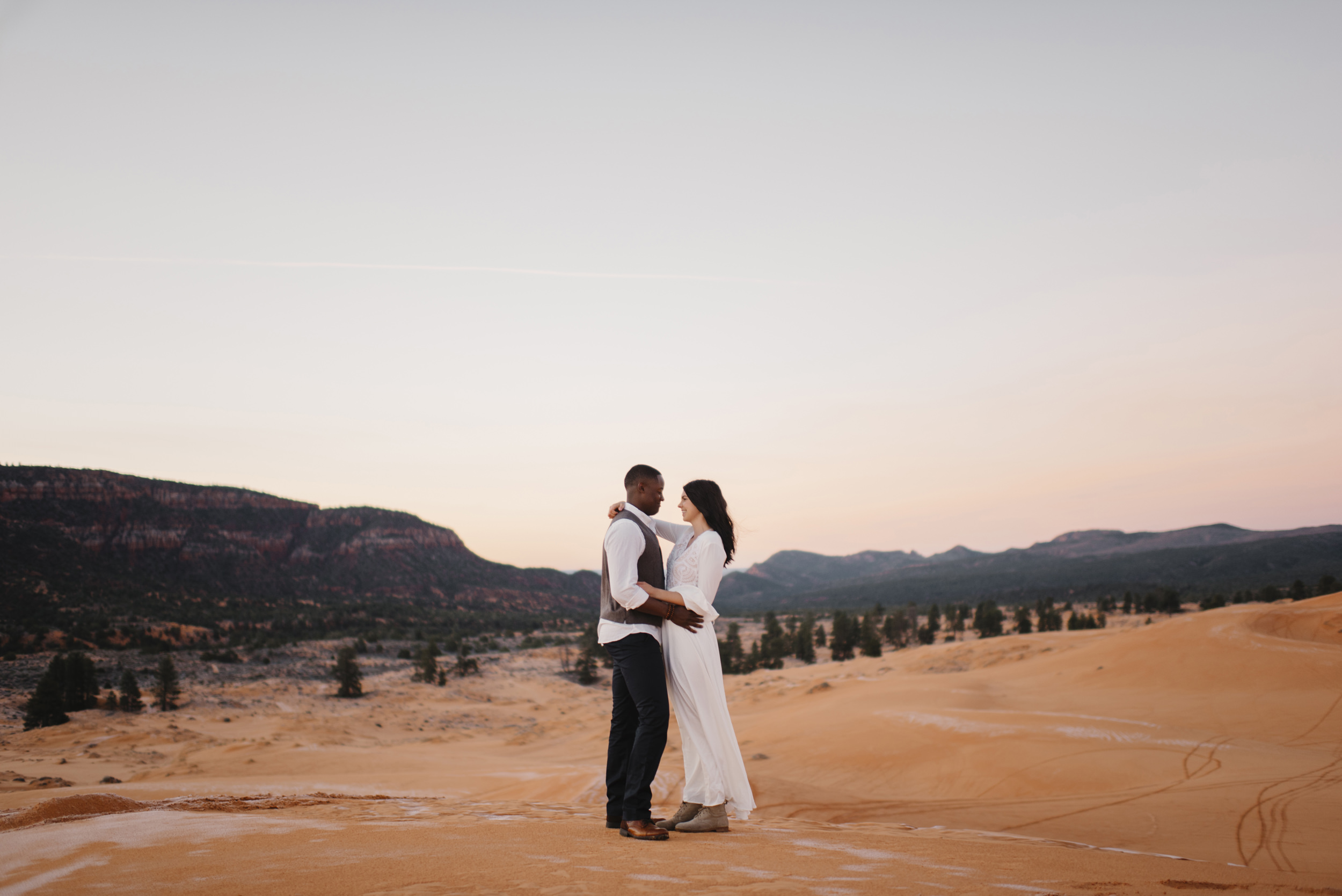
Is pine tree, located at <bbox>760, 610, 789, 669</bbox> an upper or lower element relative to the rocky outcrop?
lower

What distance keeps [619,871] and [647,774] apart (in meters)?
0.94

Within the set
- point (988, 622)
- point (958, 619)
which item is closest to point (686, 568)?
point (988, 622)

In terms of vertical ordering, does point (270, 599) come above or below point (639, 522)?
below

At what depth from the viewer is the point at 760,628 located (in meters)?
62.8

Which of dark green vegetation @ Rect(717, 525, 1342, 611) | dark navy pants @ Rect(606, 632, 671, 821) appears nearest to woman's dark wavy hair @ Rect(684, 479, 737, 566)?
dark navy pants @ Rect(606, 632, 671, 821)

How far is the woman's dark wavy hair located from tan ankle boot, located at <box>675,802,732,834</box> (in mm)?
1649

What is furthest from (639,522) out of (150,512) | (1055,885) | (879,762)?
(150,512)

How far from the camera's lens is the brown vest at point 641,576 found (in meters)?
4.76

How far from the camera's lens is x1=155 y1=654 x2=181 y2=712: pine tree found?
22.2 m

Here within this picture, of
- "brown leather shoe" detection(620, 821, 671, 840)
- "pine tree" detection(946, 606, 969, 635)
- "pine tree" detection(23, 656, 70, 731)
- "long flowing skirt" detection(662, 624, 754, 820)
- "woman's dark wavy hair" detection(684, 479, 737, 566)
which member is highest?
"woman's dark wavy hair" detection(684, 479, 737, 566)

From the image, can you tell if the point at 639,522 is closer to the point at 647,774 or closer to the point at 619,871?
the point at 647,774

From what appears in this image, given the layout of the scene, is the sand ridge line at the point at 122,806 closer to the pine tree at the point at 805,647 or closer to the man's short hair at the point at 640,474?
the man's short hair at the point at 640,474

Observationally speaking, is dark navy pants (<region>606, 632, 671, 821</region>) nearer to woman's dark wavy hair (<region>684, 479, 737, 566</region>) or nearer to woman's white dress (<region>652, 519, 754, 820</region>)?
woman's white dress (<region>652, 519, 754, 820</region>)

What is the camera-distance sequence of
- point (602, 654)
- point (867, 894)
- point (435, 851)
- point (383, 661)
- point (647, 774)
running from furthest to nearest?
point (602, 654) < point (383, 661) < point (647, 774) < point (435, 851) < point (867, 894)
